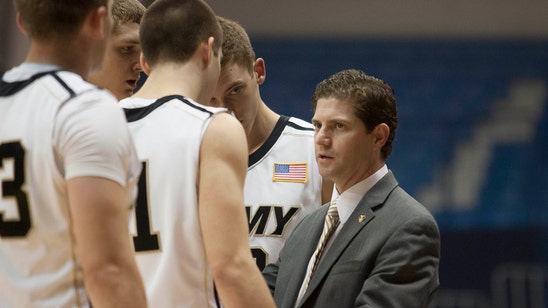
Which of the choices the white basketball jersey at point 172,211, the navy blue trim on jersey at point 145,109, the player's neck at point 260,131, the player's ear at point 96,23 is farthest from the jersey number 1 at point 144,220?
the player's neck at point 260,131

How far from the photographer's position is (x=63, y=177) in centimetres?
208

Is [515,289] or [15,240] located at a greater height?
[15,240]

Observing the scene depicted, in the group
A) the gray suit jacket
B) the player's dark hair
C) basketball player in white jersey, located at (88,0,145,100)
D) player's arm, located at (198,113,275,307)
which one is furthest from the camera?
basketball player in white jersey, located at (88,0,145,100)

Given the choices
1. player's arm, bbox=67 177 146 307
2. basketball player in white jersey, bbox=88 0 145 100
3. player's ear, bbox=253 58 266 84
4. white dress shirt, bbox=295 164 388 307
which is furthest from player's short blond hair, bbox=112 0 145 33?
player's arm, bbox=67 177 146 307

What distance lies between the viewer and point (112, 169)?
81.2 inches

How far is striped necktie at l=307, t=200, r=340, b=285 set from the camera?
3.33 m

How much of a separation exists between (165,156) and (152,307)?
45 centimetres

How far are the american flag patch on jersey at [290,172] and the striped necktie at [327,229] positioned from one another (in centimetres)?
66

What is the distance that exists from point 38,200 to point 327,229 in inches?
58.6

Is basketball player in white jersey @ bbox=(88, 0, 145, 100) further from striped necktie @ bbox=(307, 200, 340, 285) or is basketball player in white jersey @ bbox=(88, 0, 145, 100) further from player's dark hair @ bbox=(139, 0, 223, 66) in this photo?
striped necktie @ bbox=(307, 200, 340, 285)

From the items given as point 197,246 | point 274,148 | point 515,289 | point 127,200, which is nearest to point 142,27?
point 197,246

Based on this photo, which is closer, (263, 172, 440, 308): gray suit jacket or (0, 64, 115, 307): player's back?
(0, 64, 115, 307): player's back

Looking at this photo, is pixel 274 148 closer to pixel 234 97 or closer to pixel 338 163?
pixel 234 97

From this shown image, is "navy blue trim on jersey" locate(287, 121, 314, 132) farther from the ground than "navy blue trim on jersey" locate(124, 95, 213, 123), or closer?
closer
